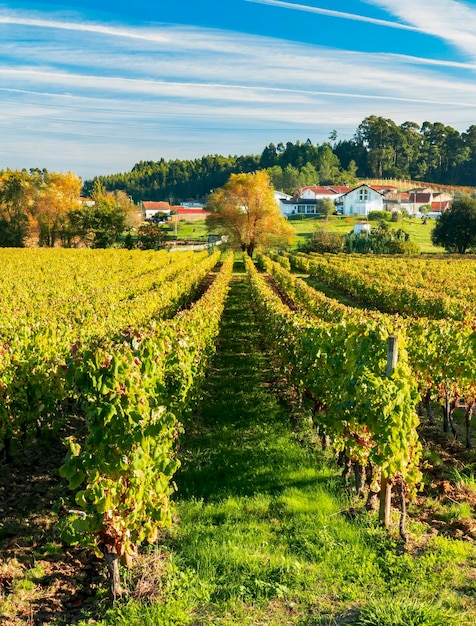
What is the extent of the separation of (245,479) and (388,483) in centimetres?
215

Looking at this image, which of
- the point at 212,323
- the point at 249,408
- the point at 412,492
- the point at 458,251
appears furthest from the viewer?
the point at 458,251

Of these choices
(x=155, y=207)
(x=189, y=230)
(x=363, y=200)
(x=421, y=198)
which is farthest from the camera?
(x=155, y=207)

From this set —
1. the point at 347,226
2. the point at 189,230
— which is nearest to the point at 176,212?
the point at 189,230

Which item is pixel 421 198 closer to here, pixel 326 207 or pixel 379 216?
pixel 326 207

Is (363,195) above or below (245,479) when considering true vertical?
above

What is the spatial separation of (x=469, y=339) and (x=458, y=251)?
6316 centimetres

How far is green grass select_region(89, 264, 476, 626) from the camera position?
4645mm

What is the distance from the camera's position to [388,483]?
6.15 meters

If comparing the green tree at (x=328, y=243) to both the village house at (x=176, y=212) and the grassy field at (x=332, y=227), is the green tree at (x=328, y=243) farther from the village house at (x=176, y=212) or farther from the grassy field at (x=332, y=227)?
the village house at (x=176, y=212)

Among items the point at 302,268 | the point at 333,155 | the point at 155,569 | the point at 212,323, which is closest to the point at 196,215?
the point at 333,155

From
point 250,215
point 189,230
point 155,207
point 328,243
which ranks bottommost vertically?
point 328,243

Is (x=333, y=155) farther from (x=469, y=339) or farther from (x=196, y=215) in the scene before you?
(x=469, y=339)

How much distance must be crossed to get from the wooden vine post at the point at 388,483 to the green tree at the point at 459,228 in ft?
208

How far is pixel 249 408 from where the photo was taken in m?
10.7
